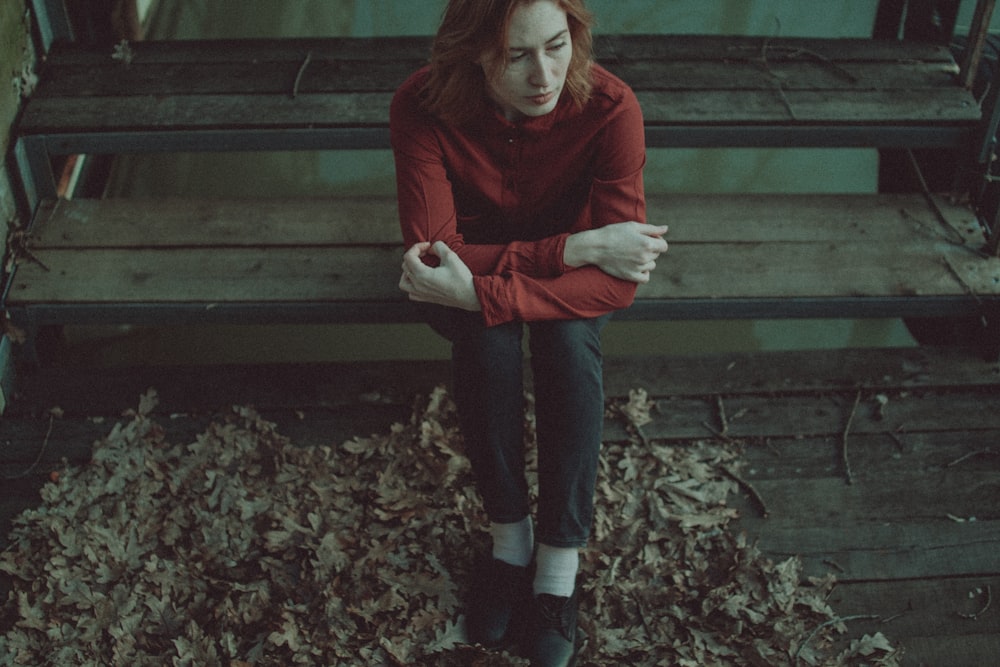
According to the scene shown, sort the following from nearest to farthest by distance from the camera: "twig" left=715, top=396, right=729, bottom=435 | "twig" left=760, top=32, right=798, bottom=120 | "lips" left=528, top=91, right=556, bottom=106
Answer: "lips" left=528, top=91, right=556, bottom=106 → "twig" left=715, top=396, right=729, bottom=435 → "twig" left=760, top=32, right=798, bottom=120

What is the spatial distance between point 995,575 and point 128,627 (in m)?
2.91

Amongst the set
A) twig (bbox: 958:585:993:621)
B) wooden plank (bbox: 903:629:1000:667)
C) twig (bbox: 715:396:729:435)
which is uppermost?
twig (bbox: 715:396:729:435)

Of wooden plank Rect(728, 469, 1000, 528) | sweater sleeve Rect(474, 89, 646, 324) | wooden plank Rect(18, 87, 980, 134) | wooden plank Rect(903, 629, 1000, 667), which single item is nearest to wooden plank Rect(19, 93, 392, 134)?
wooden plank Rect(18, 87, 980, 134)

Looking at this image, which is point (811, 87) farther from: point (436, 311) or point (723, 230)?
point (436, 311)

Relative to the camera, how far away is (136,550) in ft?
8.93

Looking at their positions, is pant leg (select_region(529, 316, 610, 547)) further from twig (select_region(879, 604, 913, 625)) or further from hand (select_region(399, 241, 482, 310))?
twig (select_region(879, 604, 913, 625))

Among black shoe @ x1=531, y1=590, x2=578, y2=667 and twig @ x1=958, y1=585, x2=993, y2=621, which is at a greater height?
black shoe @ x1=531, y1=590, x2=578, y2=667

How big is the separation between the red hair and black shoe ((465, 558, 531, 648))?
1397mm

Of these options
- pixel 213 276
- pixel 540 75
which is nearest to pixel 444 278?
pixel 540 75

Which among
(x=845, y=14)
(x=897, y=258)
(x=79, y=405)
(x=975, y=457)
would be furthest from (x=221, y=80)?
(x=845, y=14)

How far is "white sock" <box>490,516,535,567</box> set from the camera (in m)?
2.48

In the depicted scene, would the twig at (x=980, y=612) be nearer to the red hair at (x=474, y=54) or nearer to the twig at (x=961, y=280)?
the twig at (x=961, y=280)

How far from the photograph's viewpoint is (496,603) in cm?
250

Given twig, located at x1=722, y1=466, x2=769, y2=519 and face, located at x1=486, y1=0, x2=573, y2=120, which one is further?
twig, located at x1=722, y1=466, x2=769, y2=519
